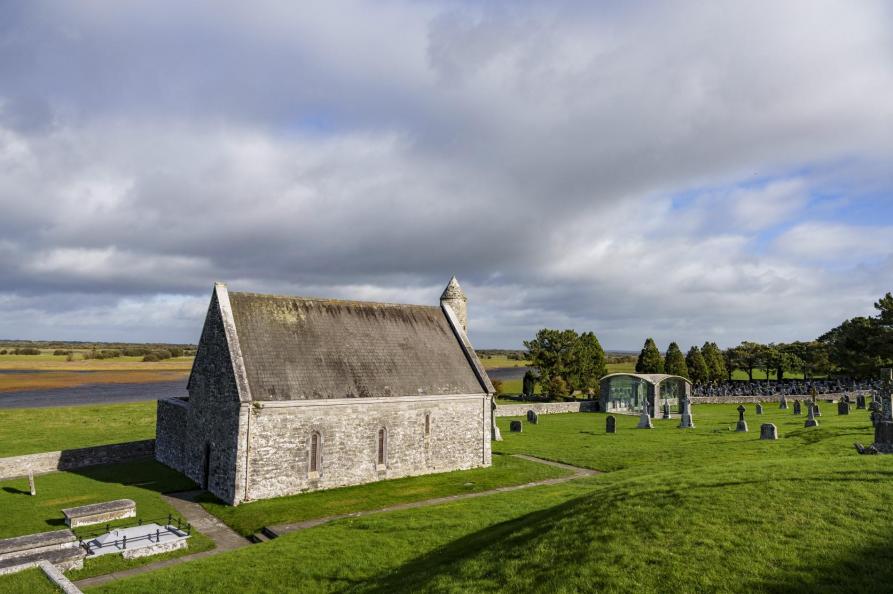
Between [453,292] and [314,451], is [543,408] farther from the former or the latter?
[314,451]

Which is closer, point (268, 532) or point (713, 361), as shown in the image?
point (268, 532)

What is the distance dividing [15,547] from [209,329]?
1278 cm

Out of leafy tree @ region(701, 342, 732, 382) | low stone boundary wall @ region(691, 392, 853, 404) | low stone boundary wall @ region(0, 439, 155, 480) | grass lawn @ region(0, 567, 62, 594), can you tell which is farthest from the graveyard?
leafy tree @ region(701, 342, 732, 382)

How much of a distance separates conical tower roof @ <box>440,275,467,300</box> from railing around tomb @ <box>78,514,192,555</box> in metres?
22.6

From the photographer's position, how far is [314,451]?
2534 cm

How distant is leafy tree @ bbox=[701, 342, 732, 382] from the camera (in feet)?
279

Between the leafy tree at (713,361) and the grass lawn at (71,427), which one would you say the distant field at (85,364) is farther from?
the leafy tree at (713,361)

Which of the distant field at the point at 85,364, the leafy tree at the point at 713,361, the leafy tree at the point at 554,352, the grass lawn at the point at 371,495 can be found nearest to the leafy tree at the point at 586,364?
the leafy tree at the point at 554,352

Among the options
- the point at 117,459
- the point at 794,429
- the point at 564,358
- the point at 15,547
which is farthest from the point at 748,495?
the point at 564,358

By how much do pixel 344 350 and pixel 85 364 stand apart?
17535 cm

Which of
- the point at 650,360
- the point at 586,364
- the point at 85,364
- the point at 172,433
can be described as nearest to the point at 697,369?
the point at 650,360

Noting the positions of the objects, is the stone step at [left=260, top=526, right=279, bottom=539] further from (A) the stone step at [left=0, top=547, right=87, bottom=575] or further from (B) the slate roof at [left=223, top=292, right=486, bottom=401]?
(B) the slate roof at [left=223, top=292, right=486, bottom=401]

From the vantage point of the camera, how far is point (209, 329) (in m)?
27.6

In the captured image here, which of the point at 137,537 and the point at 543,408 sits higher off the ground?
the point at 543,408
